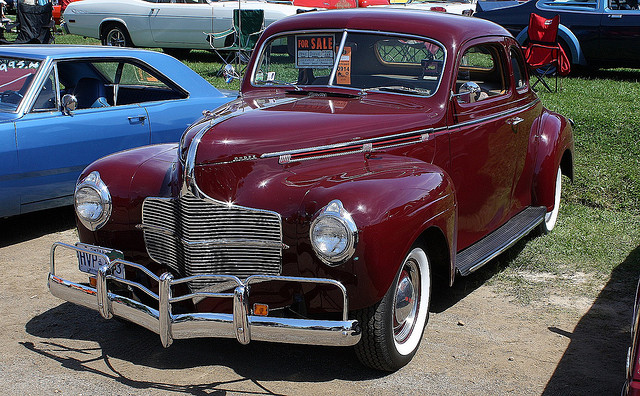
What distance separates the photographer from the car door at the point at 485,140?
15.4 ft

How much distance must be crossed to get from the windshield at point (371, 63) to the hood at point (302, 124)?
0.53 ft

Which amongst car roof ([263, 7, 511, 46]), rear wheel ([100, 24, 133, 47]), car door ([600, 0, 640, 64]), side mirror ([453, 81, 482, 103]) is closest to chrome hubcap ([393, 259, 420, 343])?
side mirror ([453, 81, 482, 103])

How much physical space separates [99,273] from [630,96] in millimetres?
8551

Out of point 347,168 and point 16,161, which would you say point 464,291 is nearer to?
point 347,168

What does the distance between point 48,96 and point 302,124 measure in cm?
303

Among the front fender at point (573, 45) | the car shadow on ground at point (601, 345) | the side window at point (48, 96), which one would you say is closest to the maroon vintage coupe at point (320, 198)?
the car shadow on ground at point (601, 345)

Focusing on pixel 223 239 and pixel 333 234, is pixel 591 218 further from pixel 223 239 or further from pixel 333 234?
pixel 223 239

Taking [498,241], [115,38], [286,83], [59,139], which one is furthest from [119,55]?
[115,38]

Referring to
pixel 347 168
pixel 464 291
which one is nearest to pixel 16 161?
pixel 347 168

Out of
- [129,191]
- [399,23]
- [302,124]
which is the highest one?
[399,23]

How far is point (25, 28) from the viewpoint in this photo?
15.6 m

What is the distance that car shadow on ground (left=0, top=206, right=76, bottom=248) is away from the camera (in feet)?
20.2

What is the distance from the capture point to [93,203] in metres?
4.09

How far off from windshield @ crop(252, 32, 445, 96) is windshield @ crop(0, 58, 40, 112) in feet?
7.99
